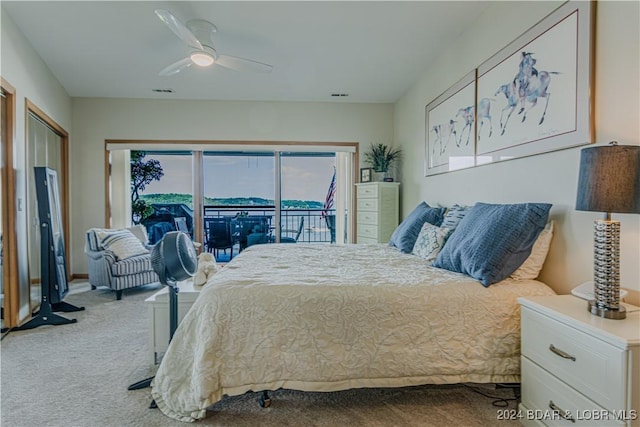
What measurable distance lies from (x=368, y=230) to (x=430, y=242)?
6.90 ft

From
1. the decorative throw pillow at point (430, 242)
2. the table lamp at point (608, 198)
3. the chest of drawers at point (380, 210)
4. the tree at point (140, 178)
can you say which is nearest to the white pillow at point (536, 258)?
the table lamp at point (608, 198)

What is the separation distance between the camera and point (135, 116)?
4.81m

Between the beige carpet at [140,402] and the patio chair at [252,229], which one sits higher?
the patio chair at [252,229]

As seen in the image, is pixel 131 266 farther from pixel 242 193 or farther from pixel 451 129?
pixel 451 129

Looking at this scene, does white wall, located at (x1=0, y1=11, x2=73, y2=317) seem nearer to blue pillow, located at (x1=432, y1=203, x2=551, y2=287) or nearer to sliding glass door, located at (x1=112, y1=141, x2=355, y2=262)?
sliding glass door, located at (x1=112, y1=141, x2=355, y2=262)

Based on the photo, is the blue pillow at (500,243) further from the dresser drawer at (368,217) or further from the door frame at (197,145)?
the door frame at (197,145)

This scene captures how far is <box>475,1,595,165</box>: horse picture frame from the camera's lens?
1.73 metres

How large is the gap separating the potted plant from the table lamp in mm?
3315

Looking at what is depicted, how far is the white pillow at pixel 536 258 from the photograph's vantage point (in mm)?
1879

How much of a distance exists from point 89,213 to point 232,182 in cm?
204

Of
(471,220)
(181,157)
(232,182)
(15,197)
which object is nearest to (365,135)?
(232,182)

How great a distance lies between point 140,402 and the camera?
182 cm

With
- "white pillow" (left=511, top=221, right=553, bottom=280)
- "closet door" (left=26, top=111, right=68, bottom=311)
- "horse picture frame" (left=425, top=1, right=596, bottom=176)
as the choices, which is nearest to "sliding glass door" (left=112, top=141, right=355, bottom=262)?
"closet door" (left=26, top=111, right=68, bottom=311)

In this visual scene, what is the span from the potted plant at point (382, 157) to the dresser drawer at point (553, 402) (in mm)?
3320
